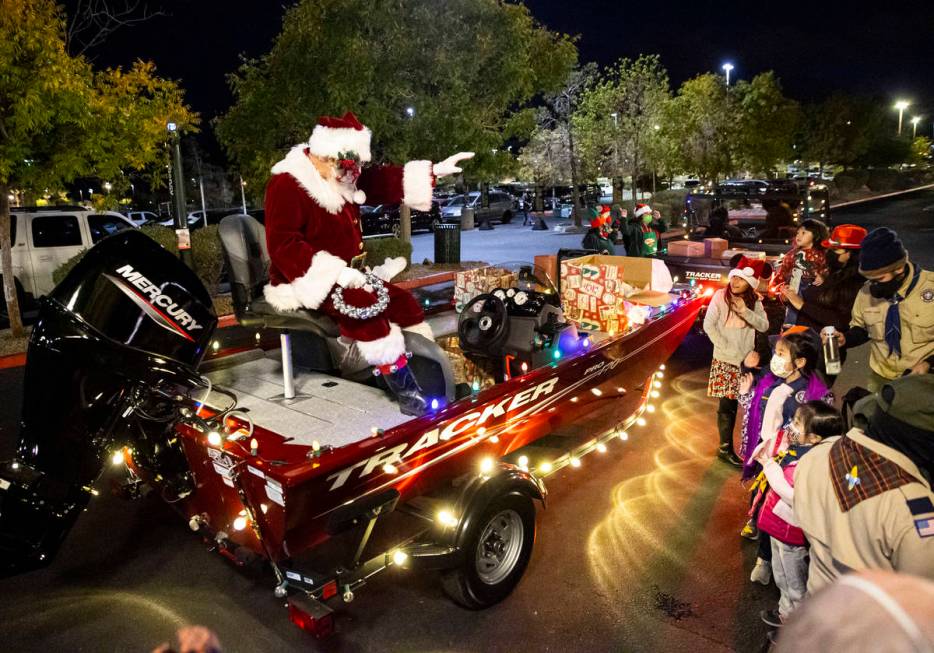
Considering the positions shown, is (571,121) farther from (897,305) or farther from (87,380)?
(87,380)

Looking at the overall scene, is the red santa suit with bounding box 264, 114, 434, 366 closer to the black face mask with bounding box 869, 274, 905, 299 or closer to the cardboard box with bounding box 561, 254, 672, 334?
the cardboard box with bounding box 561, 254, 672, 334

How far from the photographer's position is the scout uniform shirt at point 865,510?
202cm

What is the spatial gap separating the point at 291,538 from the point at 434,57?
10.8 m

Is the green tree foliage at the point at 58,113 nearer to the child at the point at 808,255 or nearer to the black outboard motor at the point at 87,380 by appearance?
the black outboard motor at the point at 87,380

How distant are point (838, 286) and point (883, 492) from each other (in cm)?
348

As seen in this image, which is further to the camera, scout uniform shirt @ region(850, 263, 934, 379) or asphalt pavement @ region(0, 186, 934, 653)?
scout uniform shirt @ region(850, 263, 934, 379)

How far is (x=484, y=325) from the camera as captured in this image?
4680 millimetres

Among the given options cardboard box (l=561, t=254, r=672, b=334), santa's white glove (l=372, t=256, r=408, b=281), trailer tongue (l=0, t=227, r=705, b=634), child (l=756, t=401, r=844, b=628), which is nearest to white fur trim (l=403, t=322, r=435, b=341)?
trailer tongue (l=0, t=227, r=705, b=634)

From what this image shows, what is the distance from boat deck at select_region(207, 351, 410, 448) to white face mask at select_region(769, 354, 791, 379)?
2.15 m

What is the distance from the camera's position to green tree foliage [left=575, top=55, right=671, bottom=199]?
956 inches

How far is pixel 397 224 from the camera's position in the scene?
2416 cm

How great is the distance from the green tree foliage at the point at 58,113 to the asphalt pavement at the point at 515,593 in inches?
216

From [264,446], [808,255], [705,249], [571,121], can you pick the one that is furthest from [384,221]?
[264,446]

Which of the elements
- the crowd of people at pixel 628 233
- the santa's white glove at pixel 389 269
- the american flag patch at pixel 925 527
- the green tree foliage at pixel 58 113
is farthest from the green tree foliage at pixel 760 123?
the american flag patch at pixel 925 527
